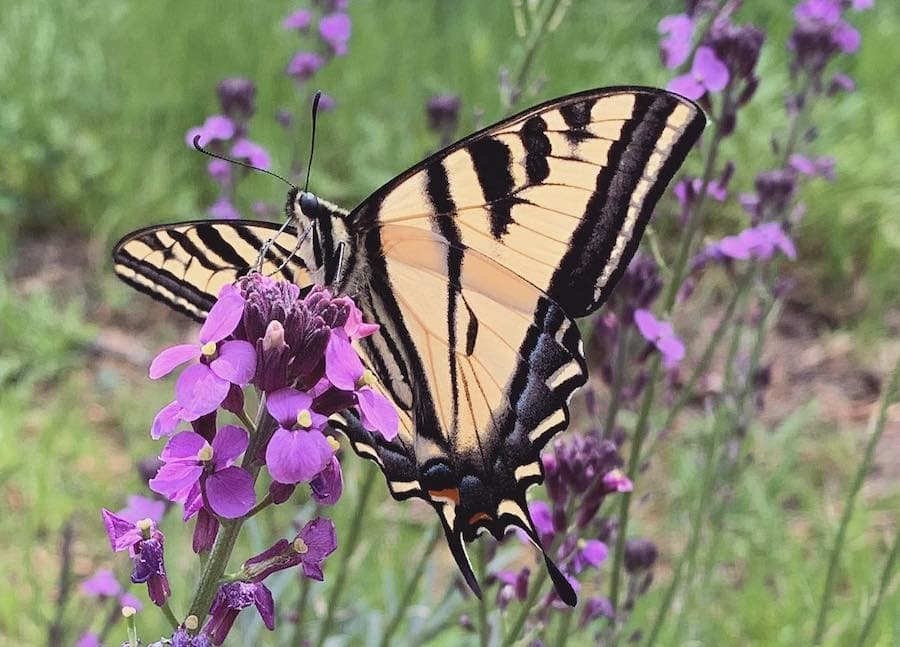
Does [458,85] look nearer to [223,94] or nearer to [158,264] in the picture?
[223,94]

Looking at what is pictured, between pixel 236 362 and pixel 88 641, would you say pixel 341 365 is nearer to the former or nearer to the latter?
pixel 236 362

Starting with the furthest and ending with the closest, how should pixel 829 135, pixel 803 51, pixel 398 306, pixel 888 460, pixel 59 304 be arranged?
1. pixel 829 135
2. pixel 59 304
3. pixel 888 460
4. pixel 803 51
5. pixel 398 306

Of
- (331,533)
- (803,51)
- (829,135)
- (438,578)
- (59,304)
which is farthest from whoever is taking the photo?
(829,135)

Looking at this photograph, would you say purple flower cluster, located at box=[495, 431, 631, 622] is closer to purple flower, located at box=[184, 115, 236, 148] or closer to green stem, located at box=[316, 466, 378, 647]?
green stem, located at box=[316, 466, 378, 647]

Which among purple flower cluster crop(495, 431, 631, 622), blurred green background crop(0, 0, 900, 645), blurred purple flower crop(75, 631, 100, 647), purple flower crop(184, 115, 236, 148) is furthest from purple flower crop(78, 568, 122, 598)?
purple flower crop(184, 115, 236, 148)

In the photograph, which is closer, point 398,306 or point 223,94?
point 398,306

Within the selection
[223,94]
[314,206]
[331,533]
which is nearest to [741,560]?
[223,94]

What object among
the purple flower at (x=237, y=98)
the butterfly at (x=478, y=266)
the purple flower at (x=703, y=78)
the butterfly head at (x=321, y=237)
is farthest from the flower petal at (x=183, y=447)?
the purple flower at (x=237, y=98)

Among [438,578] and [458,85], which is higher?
[458,85]

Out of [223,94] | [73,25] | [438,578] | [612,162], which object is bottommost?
[438,578]
